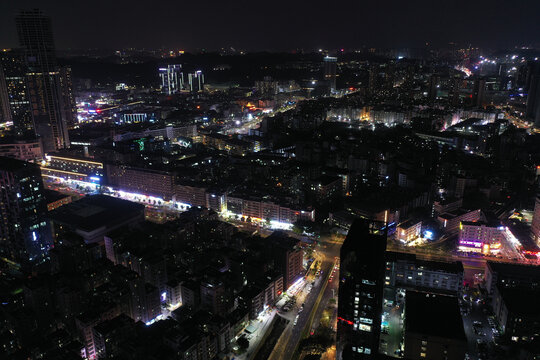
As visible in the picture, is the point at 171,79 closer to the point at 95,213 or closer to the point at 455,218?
the point at 95,213

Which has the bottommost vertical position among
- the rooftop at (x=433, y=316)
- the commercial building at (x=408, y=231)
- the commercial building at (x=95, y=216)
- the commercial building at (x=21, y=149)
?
the commercial building at (x=408, y=231)

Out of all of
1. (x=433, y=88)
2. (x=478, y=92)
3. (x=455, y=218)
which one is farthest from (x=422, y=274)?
(x=433, y=88)

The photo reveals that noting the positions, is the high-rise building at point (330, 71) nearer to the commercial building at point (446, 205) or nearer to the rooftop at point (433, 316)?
the commercial building at point (446, 205)

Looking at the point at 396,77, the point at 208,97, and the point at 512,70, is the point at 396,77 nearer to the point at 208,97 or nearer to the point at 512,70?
the point at 512,70

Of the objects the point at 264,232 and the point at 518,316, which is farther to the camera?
the point at 264,232

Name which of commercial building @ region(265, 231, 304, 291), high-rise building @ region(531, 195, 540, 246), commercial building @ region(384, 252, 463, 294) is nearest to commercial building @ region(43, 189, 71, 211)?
commercial building @ region(265, 231, 304, 291)

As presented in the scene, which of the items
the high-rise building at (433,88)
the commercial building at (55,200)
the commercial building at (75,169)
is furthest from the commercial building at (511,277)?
the high-rise building at (433,88)
